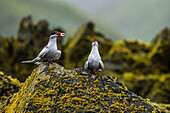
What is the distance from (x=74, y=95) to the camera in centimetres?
495

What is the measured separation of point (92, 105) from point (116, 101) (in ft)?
2.67

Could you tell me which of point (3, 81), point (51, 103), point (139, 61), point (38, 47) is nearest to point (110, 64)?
point (139, 61)

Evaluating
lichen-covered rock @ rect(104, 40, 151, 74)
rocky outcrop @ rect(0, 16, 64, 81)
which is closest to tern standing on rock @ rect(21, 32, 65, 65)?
lichen-covered rock @ rect(104, 40, 151, 74)

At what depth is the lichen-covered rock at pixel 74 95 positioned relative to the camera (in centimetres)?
464

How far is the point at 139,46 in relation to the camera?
2909cm

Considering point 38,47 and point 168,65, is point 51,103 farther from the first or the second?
point 38,47

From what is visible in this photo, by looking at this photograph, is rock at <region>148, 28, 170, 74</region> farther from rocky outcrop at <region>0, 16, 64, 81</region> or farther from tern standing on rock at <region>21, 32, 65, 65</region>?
tern standing on rock at <region>21, 32, 65, 65</region>

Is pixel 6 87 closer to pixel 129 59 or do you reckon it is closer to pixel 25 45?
pixel 129 59

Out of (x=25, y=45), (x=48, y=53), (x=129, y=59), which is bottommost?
(x=48, y=53)

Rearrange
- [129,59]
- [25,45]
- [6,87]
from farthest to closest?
[25,45] < [129,59] < [6,87]

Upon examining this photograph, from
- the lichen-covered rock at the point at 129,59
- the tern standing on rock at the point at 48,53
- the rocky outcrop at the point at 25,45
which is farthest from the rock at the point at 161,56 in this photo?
the tern standing on rock at the point at 48,53

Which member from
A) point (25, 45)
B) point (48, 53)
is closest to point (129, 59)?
point (48, 53)

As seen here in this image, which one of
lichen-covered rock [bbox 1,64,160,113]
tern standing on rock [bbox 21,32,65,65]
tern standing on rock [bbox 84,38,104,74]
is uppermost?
tern standing on rock [bbox 21,32,65,65]

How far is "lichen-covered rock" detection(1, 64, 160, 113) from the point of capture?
15.2 ft
